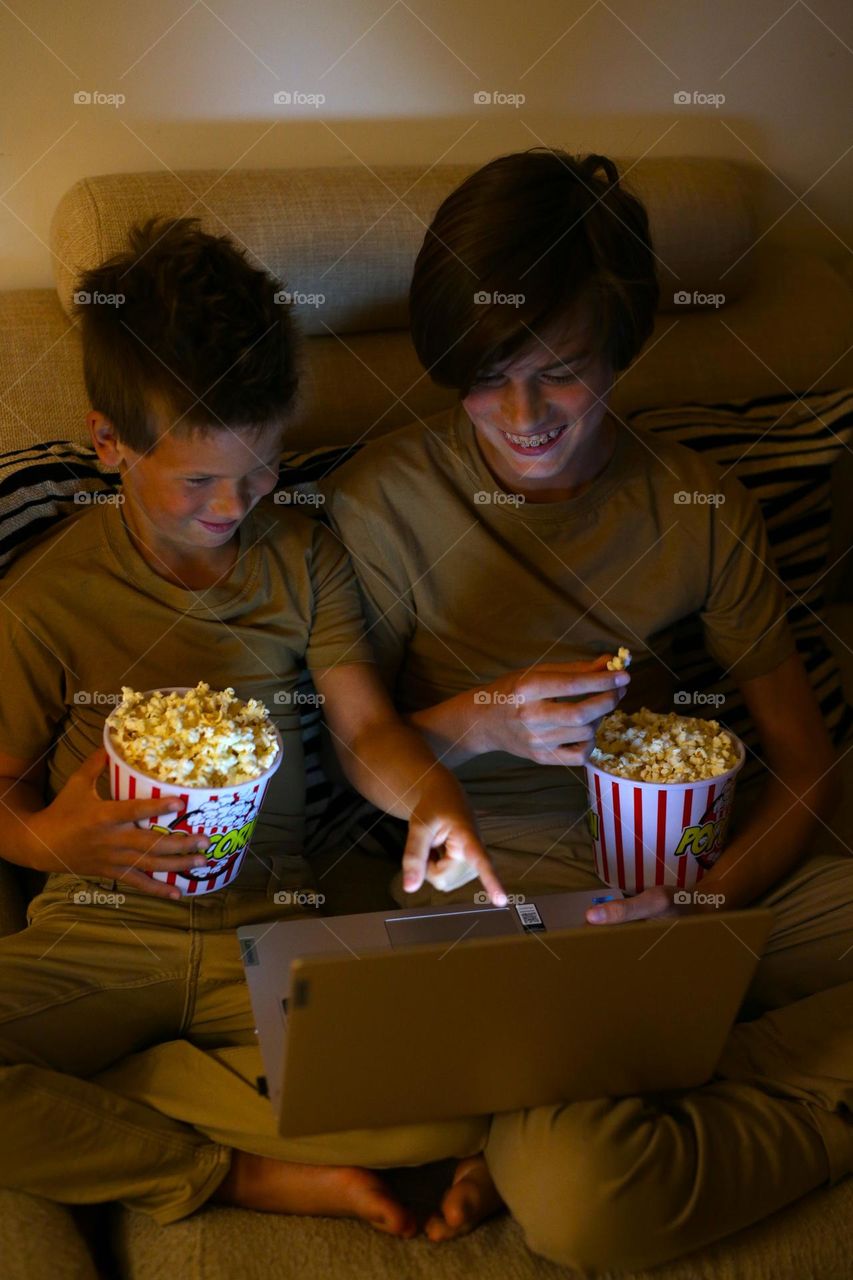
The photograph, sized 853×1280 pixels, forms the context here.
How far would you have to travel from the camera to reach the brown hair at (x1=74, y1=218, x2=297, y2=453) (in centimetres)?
Answer: 145

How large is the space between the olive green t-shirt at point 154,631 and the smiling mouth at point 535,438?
0.27 meters

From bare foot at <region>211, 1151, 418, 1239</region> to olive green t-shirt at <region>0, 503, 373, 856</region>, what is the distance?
15.3 inches

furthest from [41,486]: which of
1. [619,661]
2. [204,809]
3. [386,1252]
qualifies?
[386,1252]

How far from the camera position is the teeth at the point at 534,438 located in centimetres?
159

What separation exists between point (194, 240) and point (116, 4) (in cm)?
50

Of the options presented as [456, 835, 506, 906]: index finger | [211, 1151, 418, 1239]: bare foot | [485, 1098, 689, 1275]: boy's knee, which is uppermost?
[456, 835, 506, 906]: index finger

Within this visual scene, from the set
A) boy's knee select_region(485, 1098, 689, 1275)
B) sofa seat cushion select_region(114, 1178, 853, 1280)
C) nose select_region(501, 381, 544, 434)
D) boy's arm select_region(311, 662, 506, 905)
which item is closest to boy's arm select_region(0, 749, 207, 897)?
boy's arm select_region(311, 662, 506, 905)

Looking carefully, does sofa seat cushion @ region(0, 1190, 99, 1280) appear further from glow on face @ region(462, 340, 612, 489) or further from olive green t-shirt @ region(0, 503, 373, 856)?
glow on face @ region(462, 340, 612, 489)

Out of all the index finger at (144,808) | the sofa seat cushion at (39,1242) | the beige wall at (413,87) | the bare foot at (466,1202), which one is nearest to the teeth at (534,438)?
the index finger at (144,808)

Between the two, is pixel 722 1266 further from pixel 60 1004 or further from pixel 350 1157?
pixel 60 1004

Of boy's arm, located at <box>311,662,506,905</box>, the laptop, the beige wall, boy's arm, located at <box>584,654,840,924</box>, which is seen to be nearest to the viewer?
the laptop

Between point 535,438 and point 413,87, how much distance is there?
0.75 m

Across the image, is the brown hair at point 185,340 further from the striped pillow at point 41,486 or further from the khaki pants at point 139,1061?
the khaki pants at point 139,1061

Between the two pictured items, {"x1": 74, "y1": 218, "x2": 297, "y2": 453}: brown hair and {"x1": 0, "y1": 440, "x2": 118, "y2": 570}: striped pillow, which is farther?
{"x1": 0, "y1": 440, "x2": 118, "y2": 570}: striped pillow
